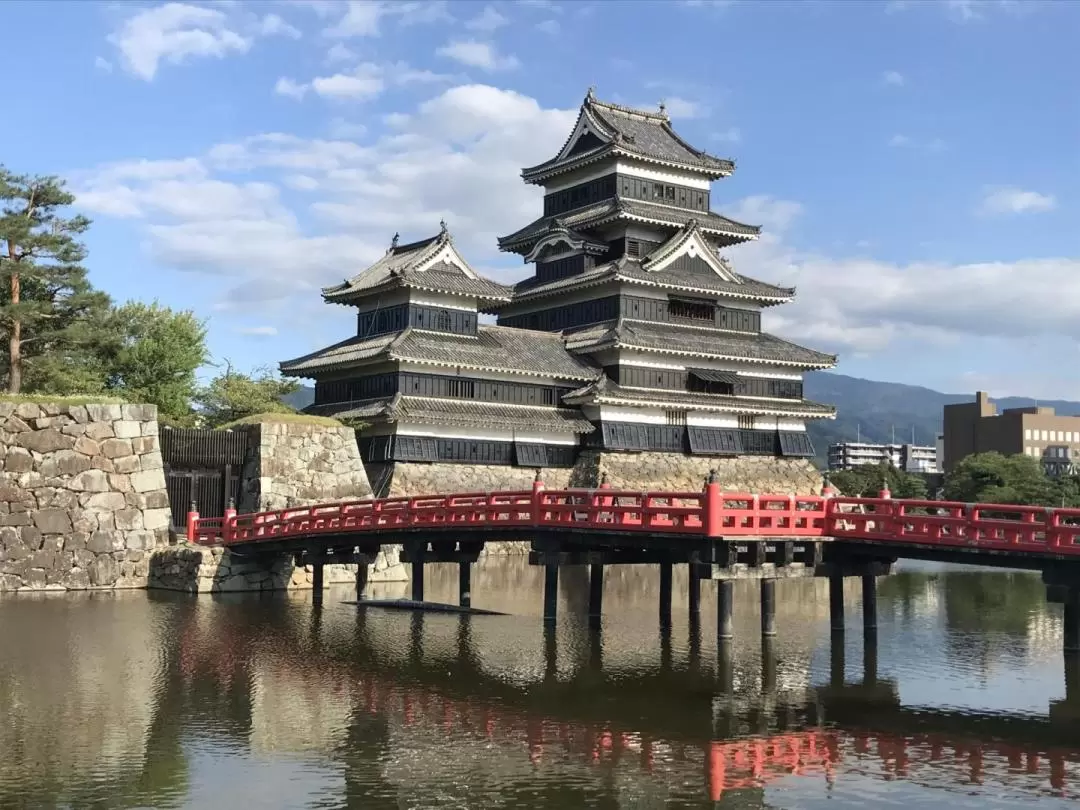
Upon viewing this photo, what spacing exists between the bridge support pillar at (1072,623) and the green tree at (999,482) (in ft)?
184

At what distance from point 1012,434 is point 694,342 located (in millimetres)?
92185

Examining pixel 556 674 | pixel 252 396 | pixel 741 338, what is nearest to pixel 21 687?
pixel 556 674

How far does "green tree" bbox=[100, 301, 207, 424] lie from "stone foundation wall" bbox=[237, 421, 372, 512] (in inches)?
280

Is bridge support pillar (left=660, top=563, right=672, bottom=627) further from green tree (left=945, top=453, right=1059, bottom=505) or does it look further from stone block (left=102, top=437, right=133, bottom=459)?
green tree (left=945, top=453, right=1059, bottom=505)

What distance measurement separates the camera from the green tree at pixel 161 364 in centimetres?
4872

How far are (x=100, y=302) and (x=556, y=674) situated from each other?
1048 inches

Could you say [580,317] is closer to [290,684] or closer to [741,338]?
[741,338]

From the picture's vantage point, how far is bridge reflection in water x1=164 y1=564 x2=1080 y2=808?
15.1 meters

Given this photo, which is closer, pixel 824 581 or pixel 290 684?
pixel 290 684

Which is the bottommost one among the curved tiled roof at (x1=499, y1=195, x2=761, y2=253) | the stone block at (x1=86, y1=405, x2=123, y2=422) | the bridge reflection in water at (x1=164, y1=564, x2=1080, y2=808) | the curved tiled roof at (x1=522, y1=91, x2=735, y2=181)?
the bridge reflection in water at (x1=164, y1=564, x2=1080, y2=808)

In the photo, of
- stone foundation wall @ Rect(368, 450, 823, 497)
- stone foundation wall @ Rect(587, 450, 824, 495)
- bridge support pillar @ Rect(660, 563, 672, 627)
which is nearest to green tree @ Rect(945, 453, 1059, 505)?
stone foundation wall @ Rect(587, 450, 824, 495)

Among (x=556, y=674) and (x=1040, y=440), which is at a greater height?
(x=1040, y=440)

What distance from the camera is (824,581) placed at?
46812 mm

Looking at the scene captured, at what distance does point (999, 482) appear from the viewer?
8362 cm
